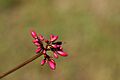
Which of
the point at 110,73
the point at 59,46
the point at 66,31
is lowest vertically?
the point at 110,73

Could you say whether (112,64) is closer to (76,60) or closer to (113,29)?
(76,60)

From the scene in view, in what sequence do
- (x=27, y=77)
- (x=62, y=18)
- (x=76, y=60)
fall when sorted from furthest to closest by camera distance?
(x=62, y=18)
(x=76, y=60)
(x=27, y=77)

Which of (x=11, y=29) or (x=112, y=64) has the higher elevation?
(x=11, y=29)

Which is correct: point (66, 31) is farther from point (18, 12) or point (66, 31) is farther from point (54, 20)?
point (18, 12)

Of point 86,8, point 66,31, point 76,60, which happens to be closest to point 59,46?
point 76,60

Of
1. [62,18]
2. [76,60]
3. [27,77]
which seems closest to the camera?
[27,77]

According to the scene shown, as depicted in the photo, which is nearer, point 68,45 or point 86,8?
point 68,45
